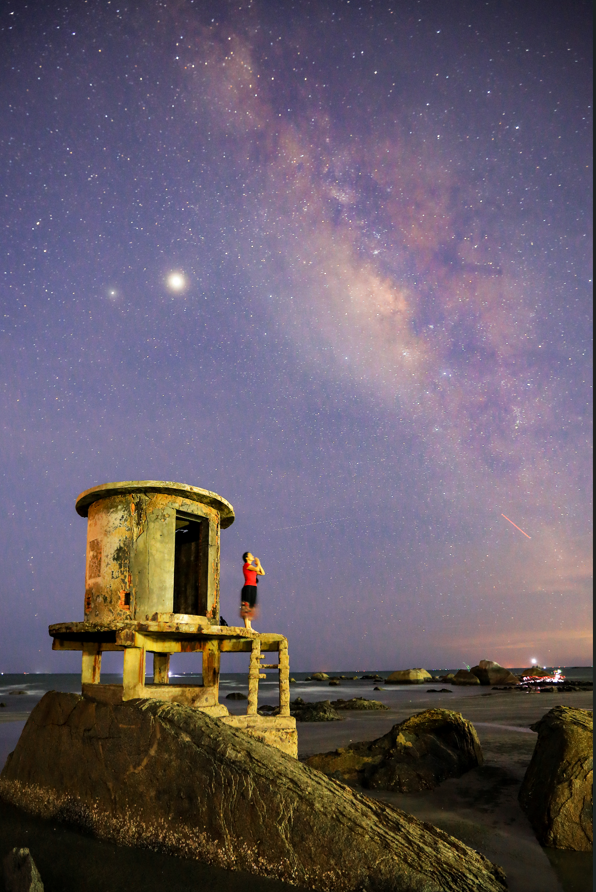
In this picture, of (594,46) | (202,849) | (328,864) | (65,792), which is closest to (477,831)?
(328,864)

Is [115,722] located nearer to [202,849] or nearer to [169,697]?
[202,849]

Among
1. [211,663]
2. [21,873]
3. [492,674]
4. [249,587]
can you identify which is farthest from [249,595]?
[492,674]

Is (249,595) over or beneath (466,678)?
over

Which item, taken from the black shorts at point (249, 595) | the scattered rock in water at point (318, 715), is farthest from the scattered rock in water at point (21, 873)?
the scattered rock in water at point (318, 715)

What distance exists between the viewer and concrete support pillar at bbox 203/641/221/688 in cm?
1051

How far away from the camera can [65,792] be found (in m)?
7.21

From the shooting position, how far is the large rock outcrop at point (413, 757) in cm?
980

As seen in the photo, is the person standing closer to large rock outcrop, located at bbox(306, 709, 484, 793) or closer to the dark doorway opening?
the dark doorway opening

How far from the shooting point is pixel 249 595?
10.3m

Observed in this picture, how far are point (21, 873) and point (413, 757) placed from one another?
686cm

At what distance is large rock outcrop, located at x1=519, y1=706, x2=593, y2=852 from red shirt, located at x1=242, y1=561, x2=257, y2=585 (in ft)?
17.8

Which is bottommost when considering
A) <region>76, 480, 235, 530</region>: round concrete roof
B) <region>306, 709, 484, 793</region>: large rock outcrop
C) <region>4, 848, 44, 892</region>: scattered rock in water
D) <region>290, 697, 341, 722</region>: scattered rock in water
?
<region>290, 697, 341, 722</region>: scattered rock in water

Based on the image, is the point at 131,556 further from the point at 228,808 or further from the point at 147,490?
the point at 228,808

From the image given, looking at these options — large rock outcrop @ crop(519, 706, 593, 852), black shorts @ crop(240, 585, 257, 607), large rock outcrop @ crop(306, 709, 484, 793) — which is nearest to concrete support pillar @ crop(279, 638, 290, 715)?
black shorts @ crop(240, 585, 257, 607)
